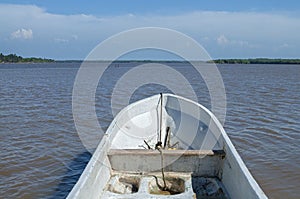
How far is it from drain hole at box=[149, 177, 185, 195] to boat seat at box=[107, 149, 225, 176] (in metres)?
0.15

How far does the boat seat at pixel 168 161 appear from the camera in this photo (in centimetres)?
398

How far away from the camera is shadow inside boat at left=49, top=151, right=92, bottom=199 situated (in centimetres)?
461

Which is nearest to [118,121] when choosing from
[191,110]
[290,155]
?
[191,110]

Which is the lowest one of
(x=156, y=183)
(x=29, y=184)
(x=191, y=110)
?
(x=29, y=184)

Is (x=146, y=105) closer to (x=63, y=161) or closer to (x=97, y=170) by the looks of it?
(x=63, y=161)

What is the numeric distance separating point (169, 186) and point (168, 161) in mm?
318

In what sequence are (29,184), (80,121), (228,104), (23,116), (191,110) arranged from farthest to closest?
(228,104)
(23,116)
(80,121)
(191,110)
(29,184)

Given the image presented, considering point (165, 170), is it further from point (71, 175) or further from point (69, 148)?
point (69, 148)

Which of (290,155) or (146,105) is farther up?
(146,105)

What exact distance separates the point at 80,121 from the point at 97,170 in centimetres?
557

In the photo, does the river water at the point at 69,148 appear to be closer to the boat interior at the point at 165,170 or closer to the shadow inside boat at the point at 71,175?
the shadow inside boat at the point at 71,175

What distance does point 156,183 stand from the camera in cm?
394

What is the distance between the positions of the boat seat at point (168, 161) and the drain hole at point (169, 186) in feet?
0.49

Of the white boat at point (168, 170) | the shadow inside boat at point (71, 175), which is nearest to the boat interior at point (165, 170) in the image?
the white boat at point (168, 170)
